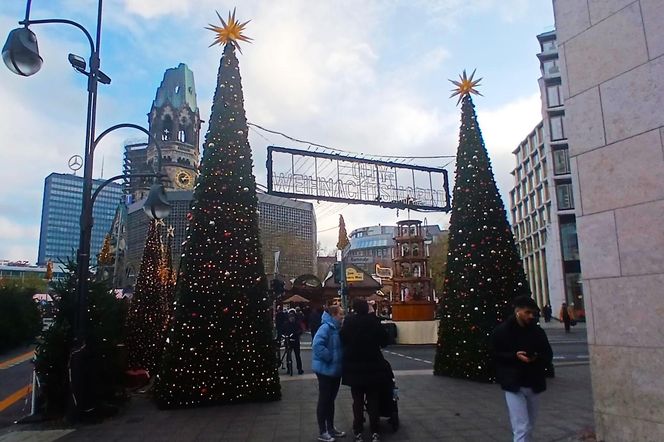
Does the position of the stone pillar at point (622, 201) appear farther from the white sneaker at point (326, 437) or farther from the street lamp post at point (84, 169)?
the street lamp post at point (84, 169)

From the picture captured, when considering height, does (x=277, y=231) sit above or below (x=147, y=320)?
above

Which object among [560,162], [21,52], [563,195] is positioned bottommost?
[21,52]

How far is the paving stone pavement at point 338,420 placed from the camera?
6484 mm

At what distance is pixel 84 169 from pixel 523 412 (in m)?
7.45

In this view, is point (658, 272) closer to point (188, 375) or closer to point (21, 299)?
point (188, 375)

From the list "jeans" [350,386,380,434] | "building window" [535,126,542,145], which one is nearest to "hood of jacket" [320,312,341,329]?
"jeans" [350,386,380,434]

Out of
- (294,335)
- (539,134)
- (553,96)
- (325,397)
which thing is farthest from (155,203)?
(539,134)

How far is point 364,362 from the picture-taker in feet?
18.8

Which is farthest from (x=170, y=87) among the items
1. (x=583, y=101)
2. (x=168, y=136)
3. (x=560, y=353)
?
(x=583, y=101)

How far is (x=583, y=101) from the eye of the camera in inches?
231

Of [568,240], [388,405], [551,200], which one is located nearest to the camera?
[388,405]

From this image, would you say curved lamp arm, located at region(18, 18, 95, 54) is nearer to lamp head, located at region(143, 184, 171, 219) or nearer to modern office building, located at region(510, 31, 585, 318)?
lamp head, located at region(143, 184, 171, 219)

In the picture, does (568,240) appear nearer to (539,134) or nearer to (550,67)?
(539,134)

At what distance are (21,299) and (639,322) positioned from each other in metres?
25.8
